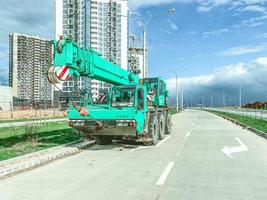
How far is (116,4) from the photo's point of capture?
88500 mm

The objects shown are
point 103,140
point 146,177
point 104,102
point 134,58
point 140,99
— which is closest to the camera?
point 146,177

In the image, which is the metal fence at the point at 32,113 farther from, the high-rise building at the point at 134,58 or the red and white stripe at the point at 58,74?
the red and white stripe at the point at 58,74

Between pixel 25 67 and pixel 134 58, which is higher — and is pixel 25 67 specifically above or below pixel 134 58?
above

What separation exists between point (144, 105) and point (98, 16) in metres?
83.7

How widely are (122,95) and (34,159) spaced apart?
515 cm

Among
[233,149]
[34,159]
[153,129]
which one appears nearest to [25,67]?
[153,129]

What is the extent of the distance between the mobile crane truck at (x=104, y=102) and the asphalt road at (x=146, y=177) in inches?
38.4

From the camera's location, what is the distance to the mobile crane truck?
10.8 m

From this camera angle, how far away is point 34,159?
397 inches

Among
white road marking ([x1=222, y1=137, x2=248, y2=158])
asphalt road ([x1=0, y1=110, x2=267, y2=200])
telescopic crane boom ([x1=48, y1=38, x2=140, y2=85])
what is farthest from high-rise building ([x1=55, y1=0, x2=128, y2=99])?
asphalt road ([x1=0, y1=110, x2=267, y2=200])

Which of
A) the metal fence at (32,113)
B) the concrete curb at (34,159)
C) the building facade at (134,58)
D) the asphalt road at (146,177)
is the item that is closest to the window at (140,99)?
the asphalt road at (146,177)

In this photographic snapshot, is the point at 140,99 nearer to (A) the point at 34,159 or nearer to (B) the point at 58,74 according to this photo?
(B) the point at 58,74

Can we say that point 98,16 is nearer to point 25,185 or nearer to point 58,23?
point 58,23

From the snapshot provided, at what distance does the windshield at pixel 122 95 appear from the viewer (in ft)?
45.3
